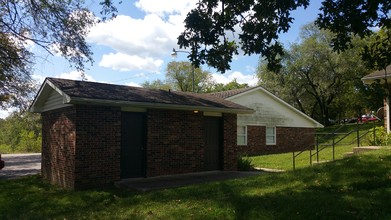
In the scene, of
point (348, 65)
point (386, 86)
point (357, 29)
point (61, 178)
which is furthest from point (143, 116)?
point (348, 65)

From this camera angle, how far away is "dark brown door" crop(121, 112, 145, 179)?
1226 cm

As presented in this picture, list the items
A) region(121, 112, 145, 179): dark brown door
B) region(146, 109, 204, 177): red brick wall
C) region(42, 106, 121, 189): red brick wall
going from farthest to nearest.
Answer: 1. region(146, 109, 204, 177): red brick wall
2. region(121, 112, 145, 179): dark brown door
3. region(42, 106, 121, 189): red brick wall

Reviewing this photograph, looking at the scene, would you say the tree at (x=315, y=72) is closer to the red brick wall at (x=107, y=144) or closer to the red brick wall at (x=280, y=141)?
the red brick wall at (x=280, y=141)

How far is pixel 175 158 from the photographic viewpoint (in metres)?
13.1

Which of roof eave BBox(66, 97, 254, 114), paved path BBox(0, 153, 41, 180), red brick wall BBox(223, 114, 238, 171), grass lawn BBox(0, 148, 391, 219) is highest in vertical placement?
roof eave BBox(66, 97, 254, 114)

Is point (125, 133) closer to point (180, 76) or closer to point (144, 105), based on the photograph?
point (144, 105)

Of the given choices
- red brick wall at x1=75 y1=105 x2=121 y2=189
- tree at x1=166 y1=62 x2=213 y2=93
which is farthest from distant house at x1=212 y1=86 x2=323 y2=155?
tree at x1=166 y1=62 x2=213 y2=93

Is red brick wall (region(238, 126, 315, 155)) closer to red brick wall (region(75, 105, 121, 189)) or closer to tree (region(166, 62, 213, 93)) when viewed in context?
red brick wall (region(75, 105, 121, 189))

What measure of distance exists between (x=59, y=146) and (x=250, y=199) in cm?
739

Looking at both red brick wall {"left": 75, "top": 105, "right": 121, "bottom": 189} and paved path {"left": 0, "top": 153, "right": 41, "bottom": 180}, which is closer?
red brick wall {"left": 75, "top": 105, "right": 121, "bottom": 189}

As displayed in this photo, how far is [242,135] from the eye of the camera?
23906mm

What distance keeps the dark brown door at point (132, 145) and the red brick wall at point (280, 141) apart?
434 inches

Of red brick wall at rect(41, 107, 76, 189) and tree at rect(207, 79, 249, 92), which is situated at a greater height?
tree at rect(207, 79, 249, 92)

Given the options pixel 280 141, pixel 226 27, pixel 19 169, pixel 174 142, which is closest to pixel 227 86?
pixel 280 141
